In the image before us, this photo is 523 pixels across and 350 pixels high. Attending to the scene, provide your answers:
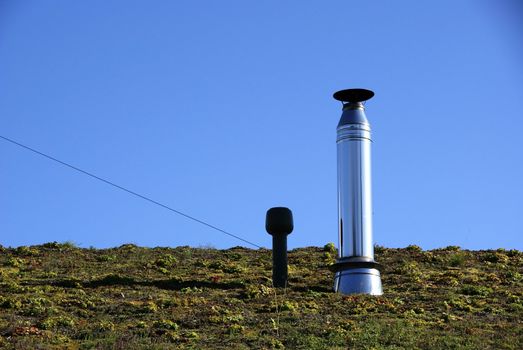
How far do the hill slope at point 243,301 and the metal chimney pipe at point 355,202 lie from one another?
1.76ft

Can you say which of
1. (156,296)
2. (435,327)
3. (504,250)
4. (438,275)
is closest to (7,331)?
(156,296)

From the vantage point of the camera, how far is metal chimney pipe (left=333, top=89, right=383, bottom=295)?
73.2ft

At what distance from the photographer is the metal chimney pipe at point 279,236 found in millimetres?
22688

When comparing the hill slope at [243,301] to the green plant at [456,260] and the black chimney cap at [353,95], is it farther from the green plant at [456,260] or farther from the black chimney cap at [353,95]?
the black chimney cap at [353,95]

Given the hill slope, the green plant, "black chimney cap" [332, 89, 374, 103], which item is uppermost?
"black chimney cap" [332, 89, 374, 103]

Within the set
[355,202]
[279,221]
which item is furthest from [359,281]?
[279,221]

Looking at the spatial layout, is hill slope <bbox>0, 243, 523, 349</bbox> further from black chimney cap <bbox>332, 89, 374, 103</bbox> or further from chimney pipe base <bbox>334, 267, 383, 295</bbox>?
black chimney cap <bbox>332, 89, 374, 103</bbox>

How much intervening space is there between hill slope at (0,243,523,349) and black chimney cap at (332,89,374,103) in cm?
423

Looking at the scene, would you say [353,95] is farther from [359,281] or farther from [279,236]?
[359,281]

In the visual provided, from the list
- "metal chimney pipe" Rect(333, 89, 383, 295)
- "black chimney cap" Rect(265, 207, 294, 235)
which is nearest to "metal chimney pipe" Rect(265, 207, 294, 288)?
"black chimney cap" Rect(265, 207, 294, 235)

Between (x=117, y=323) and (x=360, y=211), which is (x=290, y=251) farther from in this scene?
(x=117, y=323)

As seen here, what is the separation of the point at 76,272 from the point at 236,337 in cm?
735

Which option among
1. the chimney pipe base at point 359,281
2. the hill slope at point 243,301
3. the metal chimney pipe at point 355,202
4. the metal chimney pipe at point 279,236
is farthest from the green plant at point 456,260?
the metal chimney pipe at point 279,236

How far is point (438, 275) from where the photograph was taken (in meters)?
24.0
